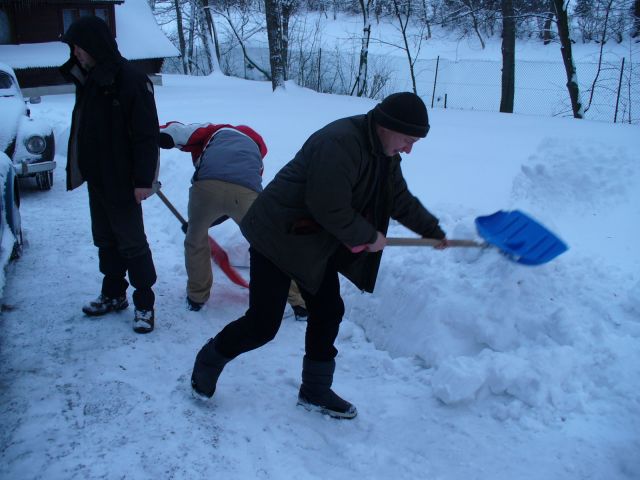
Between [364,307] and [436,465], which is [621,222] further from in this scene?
[436,465]

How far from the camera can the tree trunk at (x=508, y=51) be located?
465 inches

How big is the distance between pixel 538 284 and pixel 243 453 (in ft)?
6.53

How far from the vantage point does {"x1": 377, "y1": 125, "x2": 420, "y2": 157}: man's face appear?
2238mm

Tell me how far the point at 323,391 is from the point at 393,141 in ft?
4.27

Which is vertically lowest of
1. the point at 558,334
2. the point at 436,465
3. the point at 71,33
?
the point at 436,465

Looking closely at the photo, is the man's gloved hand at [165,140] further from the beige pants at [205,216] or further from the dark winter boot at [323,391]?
the dark winter boot at [323,391]

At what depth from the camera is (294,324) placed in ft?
12.6

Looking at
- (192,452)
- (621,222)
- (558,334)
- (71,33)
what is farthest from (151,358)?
(621,222)

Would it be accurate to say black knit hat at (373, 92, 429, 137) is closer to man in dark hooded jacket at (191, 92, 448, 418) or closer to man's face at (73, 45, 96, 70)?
man in dark hooded jacket at (191, 92, 448, 418)

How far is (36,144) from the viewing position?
22.2 feet

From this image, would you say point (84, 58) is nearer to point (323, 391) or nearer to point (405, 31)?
point (323, 391)

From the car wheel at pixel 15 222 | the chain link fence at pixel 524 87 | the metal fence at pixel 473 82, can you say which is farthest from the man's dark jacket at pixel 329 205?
the chain link fence at pixel 524 87

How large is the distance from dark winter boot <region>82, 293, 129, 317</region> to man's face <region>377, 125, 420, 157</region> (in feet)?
7.50

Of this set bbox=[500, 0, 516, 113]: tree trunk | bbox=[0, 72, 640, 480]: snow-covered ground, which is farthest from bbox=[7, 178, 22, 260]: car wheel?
bbox=[500, 0, 516, 113]: tree trunk
